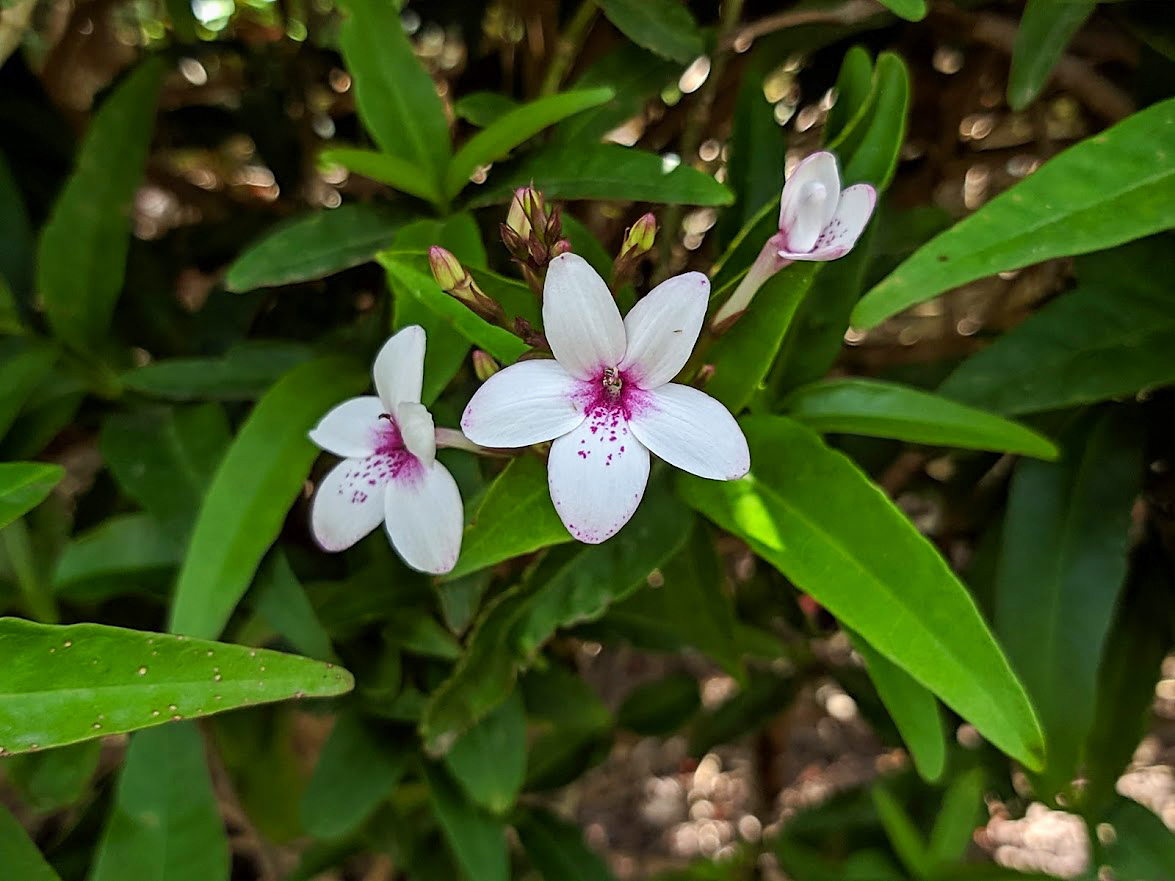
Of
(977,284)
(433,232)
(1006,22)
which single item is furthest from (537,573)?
(977,284)

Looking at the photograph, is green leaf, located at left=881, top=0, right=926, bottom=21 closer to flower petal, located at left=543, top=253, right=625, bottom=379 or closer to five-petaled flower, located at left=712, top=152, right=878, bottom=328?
five-petaled flower, located at left=712, top=152, right=878, bottom=328

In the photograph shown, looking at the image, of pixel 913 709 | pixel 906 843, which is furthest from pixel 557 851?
pixel 913 709

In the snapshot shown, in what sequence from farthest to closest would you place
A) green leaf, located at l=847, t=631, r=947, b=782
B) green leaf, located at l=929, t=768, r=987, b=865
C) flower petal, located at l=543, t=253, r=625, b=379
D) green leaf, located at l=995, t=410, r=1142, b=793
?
green leaf, located at l=929, t=768, r=987, b=865
green leaf, located at l=995, t=410, r=1142, b=793
green leaf, located at l=847, t=631, r=947, b=782
flower petal, located at l=543, t=253, r=625, b=379

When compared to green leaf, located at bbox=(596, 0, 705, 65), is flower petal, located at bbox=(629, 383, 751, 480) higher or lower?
lower

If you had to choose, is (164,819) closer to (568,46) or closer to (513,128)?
(513,128)

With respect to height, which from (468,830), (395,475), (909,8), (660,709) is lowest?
(660,709)

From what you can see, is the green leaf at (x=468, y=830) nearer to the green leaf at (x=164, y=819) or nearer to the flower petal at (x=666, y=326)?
the green leaf at (x=164, y=819)

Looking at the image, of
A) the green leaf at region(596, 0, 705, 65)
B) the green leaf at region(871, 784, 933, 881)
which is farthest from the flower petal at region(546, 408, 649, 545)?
the green leaf at region(871, 784, 933, 881)
